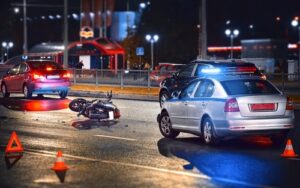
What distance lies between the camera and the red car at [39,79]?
27.7 meters

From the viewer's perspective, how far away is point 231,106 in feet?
43.2

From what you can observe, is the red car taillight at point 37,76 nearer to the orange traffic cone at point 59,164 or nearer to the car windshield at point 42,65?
the car windshield at point 42,65

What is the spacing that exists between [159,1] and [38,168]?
68.1m

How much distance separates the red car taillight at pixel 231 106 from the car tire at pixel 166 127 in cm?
239

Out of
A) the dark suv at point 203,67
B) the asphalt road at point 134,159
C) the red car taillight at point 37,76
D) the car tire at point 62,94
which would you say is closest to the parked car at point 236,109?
the asphalt road at point 134,159

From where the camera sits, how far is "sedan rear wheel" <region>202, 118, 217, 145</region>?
13.6 metres

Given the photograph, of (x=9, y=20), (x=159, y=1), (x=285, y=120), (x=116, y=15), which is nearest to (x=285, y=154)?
(x=285, y=120)

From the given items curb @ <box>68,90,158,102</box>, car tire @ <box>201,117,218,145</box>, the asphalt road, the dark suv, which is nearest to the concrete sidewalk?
curb @ <box>68,90,158,102</box>

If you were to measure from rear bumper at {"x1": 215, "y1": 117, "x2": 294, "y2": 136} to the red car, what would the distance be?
15.4m

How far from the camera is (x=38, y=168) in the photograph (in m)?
10.9

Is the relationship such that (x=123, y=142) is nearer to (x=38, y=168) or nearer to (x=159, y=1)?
(x=38, y=168)

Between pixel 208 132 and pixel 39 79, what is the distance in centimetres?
1504

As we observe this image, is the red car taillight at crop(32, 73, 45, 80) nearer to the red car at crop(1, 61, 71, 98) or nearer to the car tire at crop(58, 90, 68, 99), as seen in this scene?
the red car at crop(1, 61, 71, 98)

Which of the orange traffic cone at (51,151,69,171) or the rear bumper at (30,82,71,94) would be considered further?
the rear bumper at (30,82,71,94)
